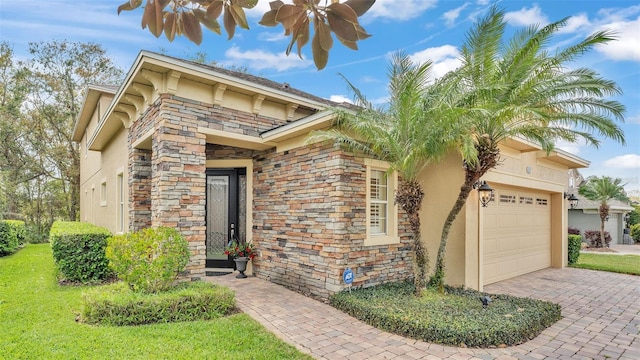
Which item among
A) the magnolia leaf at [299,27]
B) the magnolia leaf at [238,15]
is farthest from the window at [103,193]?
the magnolia leaf at [299,27]

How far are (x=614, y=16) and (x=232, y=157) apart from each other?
8.34 m

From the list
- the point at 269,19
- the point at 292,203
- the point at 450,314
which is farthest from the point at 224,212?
the point at 269,19

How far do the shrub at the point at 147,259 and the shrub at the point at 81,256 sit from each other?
2.59 metres

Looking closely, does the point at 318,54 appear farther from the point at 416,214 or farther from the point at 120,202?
the point at 120,202

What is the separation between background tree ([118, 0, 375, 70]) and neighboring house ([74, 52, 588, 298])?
179 inches

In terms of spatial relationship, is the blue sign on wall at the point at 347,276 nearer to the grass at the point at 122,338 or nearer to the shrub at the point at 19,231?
the grass at the point at 122,338

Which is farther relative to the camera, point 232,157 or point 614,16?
Result: point 232,157

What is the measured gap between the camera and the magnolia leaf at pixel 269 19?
1517 millimetres

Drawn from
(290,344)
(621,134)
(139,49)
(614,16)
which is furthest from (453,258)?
(139,49)

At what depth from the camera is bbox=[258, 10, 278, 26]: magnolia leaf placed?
1.52m

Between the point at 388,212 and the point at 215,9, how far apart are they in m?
6.43

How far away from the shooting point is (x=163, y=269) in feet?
17.9

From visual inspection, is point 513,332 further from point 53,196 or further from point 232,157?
point 53,196

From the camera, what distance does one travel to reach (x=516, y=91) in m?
5.81
